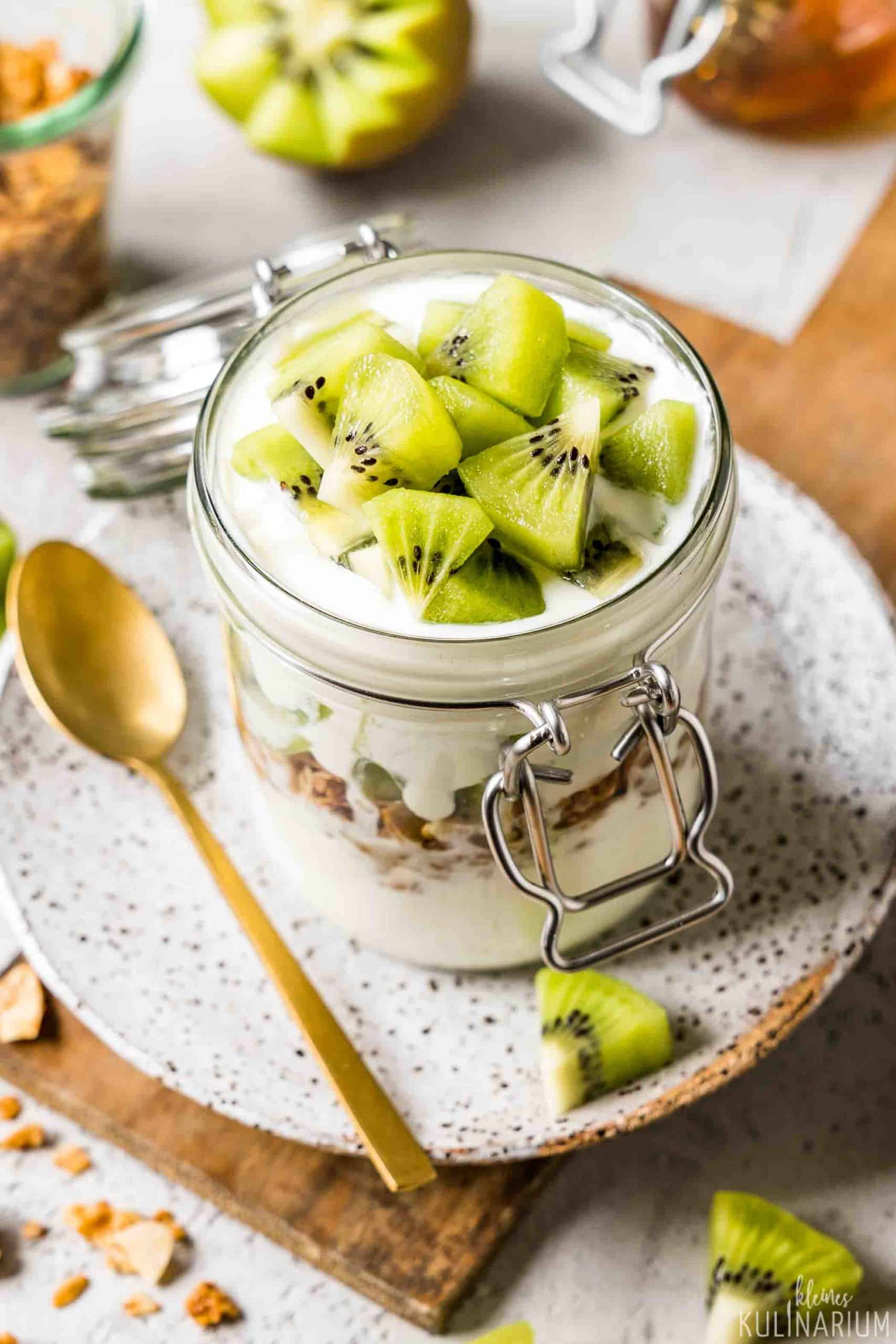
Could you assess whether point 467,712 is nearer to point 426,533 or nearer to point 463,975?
point 426,533

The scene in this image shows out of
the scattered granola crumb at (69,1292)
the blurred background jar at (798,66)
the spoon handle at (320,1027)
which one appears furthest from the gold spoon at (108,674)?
the blurred background jar at (798,66)

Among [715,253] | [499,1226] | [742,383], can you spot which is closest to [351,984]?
[499,1226]

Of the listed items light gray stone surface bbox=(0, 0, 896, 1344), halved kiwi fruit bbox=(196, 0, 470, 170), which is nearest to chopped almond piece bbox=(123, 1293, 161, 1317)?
light gray stone surface bbox=(0, 0, 896, 1344)

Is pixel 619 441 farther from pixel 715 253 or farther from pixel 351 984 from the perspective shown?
pixel 715 253

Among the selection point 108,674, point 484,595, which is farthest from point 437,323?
point 108,674

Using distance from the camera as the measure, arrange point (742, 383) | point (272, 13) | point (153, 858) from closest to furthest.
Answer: point (153, 858) → point (742, 383) → point (272, 13)

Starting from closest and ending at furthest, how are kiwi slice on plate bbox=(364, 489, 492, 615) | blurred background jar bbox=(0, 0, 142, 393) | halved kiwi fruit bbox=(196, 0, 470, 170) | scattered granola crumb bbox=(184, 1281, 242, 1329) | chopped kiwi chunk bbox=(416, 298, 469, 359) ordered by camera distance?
kiwi slice on plate bbox=(364, 489, 492, 615)
chopped kiwi chunk bbox=(416, 298, 469, 359)
scattered granola crumb bbox=(184, 1281, 242, 1329)
blurred background jar bbox=(0, 0, 142, 393)
halved kiwi fruit bbox=(196, 0, 470, 170)

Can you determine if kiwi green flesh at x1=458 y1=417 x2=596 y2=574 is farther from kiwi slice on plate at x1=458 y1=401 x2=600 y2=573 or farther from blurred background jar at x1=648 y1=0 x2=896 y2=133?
blurred background jar at x1=648 y1=0 x2=896 y2=133

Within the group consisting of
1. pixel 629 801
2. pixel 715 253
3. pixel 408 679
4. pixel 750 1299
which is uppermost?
pixel 408 679
